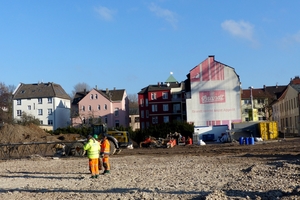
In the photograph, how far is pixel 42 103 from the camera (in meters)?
88.2

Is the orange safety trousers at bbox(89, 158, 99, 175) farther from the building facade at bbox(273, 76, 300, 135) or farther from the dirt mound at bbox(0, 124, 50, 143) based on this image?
the building facade at bbox(273, 76, 300, 135)

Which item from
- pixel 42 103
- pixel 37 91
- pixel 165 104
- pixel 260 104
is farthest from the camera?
pixel 260 104

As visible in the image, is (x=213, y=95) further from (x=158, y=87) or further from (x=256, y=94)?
(x=256, y=94)

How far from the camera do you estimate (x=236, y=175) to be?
14953 millimetres

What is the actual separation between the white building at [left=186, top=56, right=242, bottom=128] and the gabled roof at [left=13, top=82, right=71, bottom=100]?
33.8m

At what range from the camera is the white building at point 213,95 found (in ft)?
206

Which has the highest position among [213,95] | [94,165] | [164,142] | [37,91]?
[37,91]

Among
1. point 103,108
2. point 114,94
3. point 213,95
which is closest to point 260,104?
point 114,94

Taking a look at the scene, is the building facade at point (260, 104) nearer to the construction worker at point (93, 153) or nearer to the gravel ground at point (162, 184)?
the gravel ground at point (162, 184)

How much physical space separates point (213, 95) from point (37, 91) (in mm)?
40386

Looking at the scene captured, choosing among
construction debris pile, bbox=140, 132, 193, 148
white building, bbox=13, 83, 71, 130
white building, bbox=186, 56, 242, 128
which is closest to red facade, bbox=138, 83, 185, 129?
white building, bbox=186, 56, 242, 128

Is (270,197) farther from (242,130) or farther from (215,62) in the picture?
(215,62)

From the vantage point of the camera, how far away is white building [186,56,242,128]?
62.9 metres

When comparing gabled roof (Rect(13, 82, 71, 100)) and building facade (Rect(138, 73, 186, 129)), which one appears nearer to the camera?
building facade (Rect(138, 73, 186, 129))
